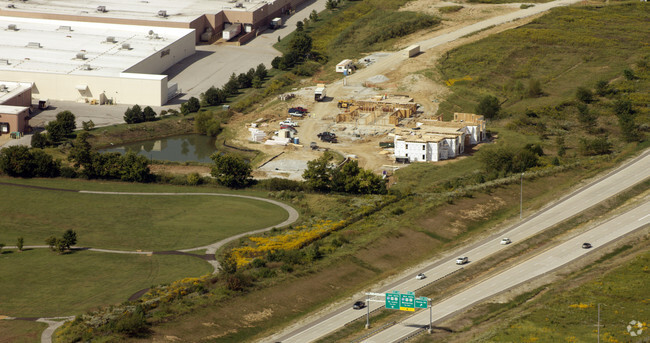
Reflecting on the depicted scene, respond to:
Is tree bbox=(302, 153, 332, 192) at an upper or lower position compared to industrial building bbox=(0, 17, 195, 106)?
lower

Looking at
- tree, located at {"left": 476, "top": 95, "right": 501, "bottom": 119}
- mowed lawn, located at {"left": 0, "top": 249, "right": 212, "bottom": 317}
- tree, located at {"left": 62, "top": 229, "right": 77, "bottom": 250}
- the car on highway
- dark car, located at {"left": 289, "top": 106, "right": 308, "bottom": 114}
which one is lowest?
mowed lawn, located at {"left": 0, "top": 249, "right": 212, "bottom": 317}

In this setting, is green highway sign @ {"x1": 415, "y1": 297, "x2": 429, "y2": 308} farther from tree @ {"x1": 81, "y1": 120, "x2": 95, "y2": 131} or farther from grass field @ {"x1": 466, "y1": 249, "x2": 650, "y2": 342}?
tree @ {"x1": 81, "y1": 120, "x2": 95, "y2": 131}

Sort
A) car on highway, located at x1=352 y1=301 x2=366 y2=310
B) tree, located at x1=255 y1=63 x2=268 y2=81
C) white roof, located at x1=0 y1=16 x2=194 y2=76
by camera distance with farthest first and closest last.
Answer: tree, located at x1=255 y1=63 x2=268 y2=81, white roof, located at x1=0 y1=16 x2=194 y2=76, car on highway, located at x1=352 y1=301 x2=366 y2=310

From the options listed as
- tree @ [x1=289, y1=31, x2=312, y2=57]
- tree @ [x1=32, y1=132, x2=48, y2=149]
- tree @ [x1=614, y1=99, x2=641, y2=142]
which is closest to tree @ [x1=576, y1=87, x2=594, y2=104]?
tree @ [x1=614, y1=99, x2=641, y2=142]

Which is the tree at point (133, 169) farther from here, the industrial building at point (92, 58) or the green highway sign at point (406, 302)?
the green highway sign at point (406, 302)

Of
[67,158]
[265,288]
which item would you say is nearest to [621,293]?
[265,288]

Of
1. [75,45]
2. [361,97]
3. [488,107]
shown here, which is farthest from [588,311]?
[75,45]

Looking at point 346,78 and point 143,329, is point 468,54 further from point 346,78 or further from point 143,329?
point 143,329

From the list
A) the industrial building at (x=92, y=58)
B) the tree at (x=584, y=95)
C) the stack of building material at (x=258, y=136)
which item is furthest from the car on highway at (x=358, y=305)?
the tree at (x=584, y=95)
